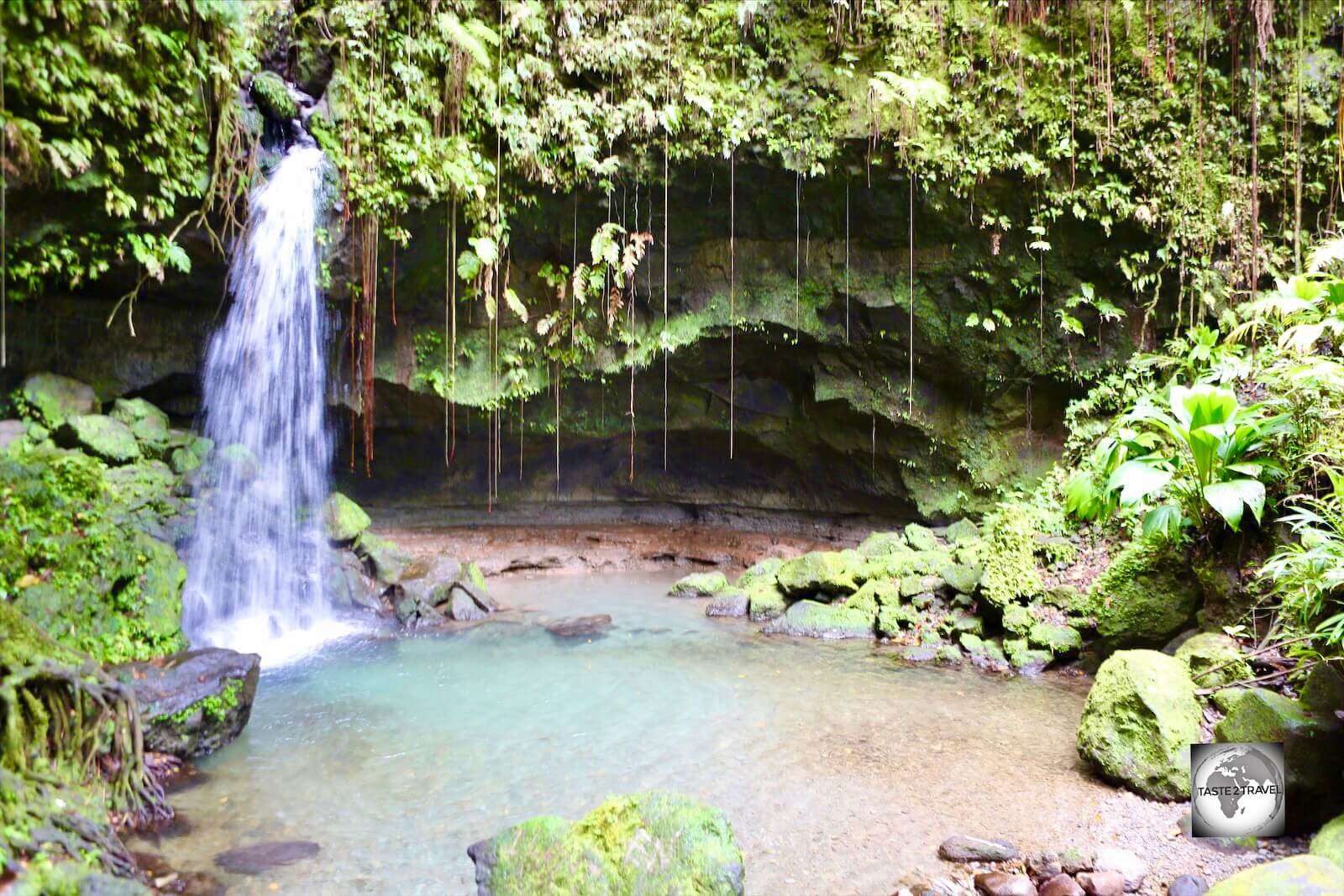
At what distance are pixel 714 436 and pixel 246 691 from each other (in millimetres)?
9275

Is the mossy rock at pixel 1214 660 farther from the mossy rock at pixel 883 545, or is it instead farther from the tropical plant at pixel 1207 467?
the mossy rock at pixel 883 545

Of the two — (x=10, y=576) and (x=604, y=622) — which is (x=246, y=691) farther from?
(x=604, y=622)

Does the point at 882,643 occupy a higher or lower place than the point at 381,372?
lower

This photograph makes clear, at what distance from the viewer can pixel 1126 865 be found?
388 cm

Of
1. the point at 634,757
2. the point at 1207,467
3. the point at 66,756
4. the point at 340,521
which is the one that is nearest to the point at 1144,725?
the point at 1207,467

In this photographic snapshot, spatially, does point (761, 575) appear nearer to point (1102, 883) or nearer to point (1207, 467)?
point (1207, 467)

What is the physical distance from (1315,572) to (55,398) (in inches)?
463

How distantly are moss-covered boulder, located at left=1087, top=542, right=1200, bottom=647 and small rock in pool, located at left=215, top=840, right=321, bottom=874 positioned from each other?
704 cm

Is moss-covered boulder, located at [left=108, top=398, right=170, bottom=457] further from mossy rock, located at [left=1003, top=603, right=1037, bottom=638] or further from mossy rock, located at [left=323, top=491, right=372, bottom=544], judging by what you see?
mossy rock, located at [left=1003, top=603, right=1037, bottom=638]

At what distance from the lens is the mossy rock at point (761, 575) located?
10952 millimetres

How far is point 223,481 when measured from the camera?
29.9ft

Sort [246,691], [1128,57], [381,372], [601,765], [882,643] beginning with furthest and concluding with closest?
[381,372] → [1128,57] → [882,643] → [246,691] → [601,765]

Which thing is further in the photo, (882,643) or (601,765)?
(882,643)

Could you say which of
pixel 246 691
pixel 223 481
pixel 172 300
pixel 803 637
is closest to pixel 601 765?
pixel 246 691
